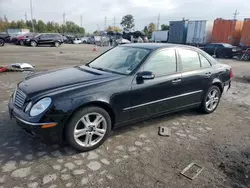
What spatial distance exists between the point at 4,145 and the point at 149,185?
89.9 inches

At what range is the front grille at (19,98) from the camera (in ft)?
10.5

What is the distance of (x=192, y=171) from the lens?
3.00 meters

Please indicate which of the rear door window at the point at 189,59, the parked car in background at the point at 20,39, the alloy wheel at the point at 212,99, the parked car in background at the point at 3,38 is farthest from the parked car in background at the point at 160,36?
the rear door window at the point at 189,59

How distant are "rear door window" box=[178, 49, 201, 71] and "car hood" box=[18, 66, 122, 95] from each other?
1.53 meters

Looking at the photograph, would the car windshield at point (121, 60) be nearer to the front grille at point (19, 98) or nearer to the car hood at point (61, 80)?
the car hood at point (61, 80)

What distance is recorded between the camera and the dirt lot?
275 centimetres

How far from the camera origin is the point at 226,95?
690 centimetres

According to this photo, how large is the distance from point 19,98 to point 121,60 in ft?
6.07

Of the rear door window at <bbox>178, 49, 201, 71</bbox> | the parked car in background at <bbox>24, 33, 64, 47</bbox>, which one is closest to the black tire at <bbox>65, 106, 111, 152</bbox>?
the rear door window at <bbox>178, 49, 201, 71</bbox>

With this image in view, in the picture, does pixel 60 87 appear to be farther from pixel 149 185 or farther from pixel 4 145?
pixel 149 185

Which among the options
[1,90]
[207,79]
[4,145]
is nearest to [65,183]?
[4,145]

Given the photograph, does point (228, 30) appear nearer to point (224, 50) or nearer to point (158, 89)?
point (224, 50)

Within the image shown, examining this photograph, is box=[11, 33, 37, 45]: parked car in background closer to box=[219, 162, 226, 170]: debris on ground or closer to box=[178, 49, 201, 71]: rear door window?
box=[178, 49, 201, 71]: rear door window

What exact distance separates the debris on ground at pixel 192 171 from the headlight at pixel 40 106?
2.01 meters
